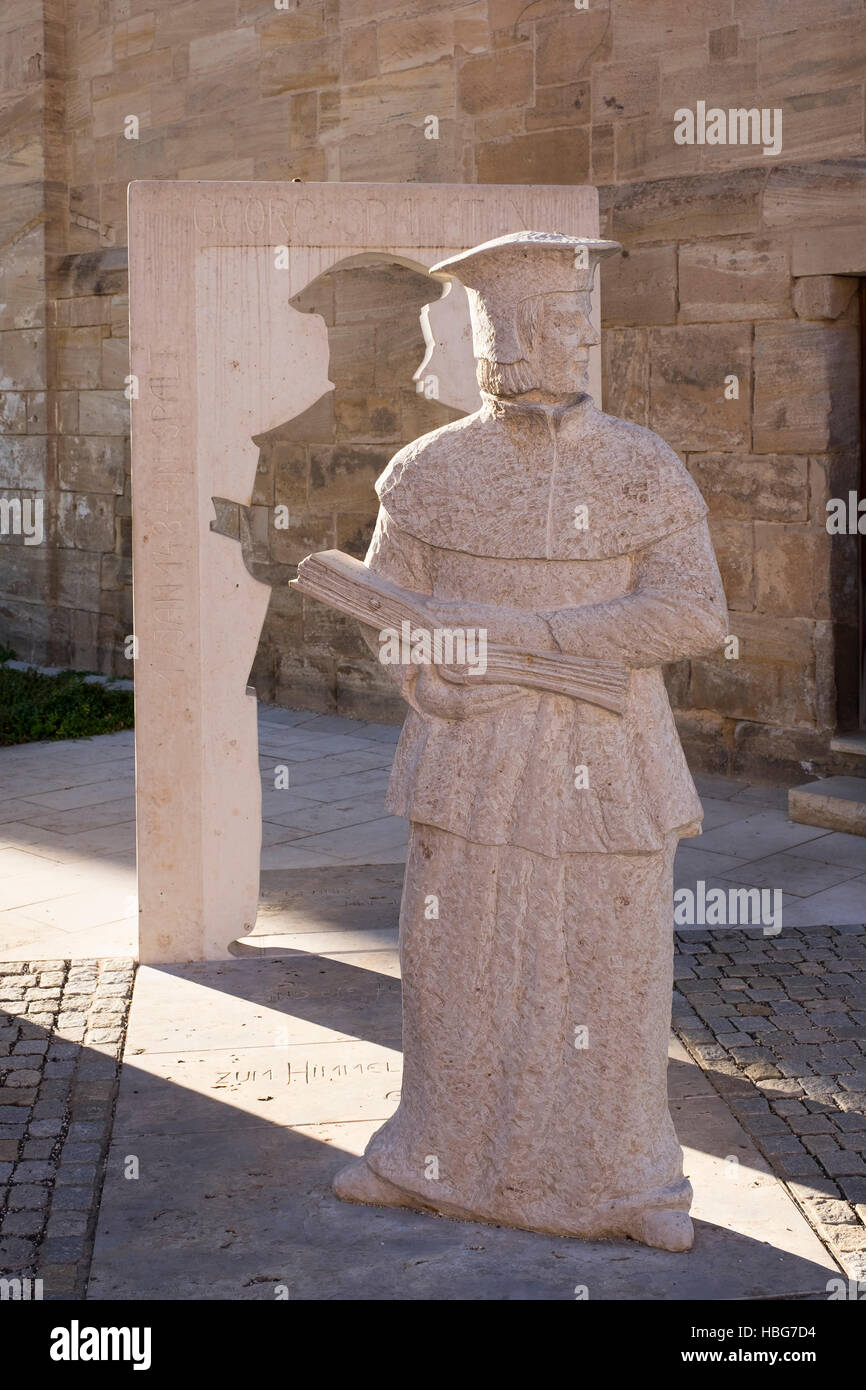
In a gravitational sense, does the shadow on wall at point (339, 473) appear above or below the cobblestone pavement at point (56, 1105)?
above

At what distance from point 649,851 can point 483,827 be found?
406 mm

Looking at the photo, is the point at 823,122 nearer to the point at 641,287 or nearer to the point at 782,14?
the point at 782,14

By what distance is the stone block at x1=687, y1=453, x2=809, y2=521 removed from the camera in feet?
29.4

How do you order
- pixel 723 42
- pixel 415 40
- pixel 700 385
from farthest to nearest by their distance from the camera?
1. pixel 415 40
2. pixel 700 385
3. pixel 723 42

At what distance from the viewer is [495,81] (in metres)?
10.2

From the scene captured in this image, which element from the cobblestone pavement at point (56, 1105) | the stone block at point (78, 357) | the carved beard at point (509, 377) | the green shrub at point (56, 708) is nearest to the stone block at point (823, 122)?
the carved beard at point (509, 377)

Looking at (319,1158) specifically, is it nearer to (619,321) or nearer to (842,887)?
(842,887)

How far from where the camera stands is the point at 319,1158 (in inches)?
183

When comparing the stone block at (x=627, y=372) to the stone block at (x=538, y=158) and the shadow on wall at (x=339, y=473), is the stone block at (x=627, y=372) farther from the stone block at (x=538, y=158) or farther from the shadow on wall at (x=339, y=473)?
the shadow on wall at (x=339, y=473)

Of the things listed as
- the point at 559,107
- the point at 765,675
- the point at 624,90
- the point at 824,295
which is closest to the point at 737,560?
the point at 765,675

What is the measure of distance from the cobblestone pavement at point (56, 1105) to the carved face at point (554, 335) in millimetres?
2469

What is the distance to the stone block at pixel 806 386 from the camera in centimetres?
877

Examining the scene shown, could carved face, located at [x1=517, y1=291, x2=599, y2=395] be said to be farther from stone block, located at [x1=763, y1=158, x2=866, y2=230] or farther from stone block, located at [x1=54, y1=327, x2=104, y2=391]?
stone block, located at [x1=54, y1=327, x2=104, y2=391]

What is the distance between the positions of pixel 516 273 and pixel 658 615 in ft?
2.87
